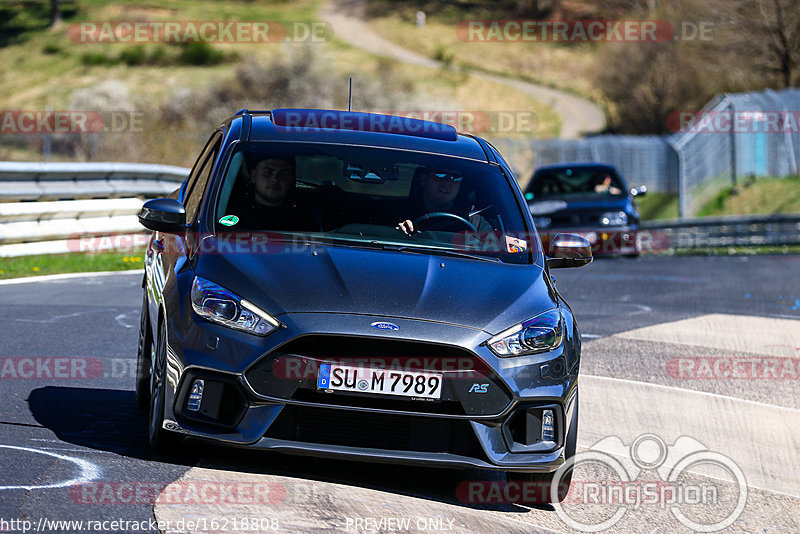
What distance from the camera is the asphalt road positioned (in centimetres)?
491

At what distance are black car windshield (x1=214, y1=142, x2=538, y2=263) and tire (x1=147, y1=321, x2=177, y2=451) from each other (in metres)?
0.71

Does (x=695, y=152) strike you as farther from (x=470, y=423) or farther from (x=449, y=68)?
(x=449, y=68)

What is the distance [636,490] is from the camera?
6.23m

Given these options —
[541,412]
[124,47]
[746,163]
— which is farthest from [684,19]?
[541,412]

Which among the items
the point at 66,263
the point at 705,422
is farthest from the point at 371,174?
the point at 66,263

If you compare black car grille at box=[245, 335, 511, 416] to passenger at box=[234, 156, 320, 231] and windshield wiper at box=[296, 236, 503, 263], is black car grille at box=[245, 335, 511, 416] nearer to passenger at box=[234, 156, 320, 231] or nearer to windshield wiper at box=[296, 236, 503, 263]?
windshield wiper at box=[296, 236, 503, 263]

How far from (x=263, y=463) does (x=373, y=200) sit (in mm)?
1551

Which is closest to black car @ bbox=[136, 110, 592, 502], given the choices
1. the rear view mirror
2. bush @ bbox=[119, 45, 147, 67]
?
the rear view mirror

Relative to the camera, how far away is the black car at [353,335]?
520cm

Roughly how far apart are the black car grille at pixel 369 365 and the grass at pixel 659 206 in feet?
109

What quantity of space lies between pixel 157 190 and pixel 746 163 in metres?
21.2

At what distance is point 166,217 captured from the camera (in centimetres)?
619

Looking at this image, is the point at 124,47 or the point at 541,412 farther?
the point at 124,47

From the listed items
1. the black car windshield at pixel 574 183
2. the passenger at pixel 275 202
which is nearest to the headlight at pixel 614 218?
the black car windshield at pixel 574 183
